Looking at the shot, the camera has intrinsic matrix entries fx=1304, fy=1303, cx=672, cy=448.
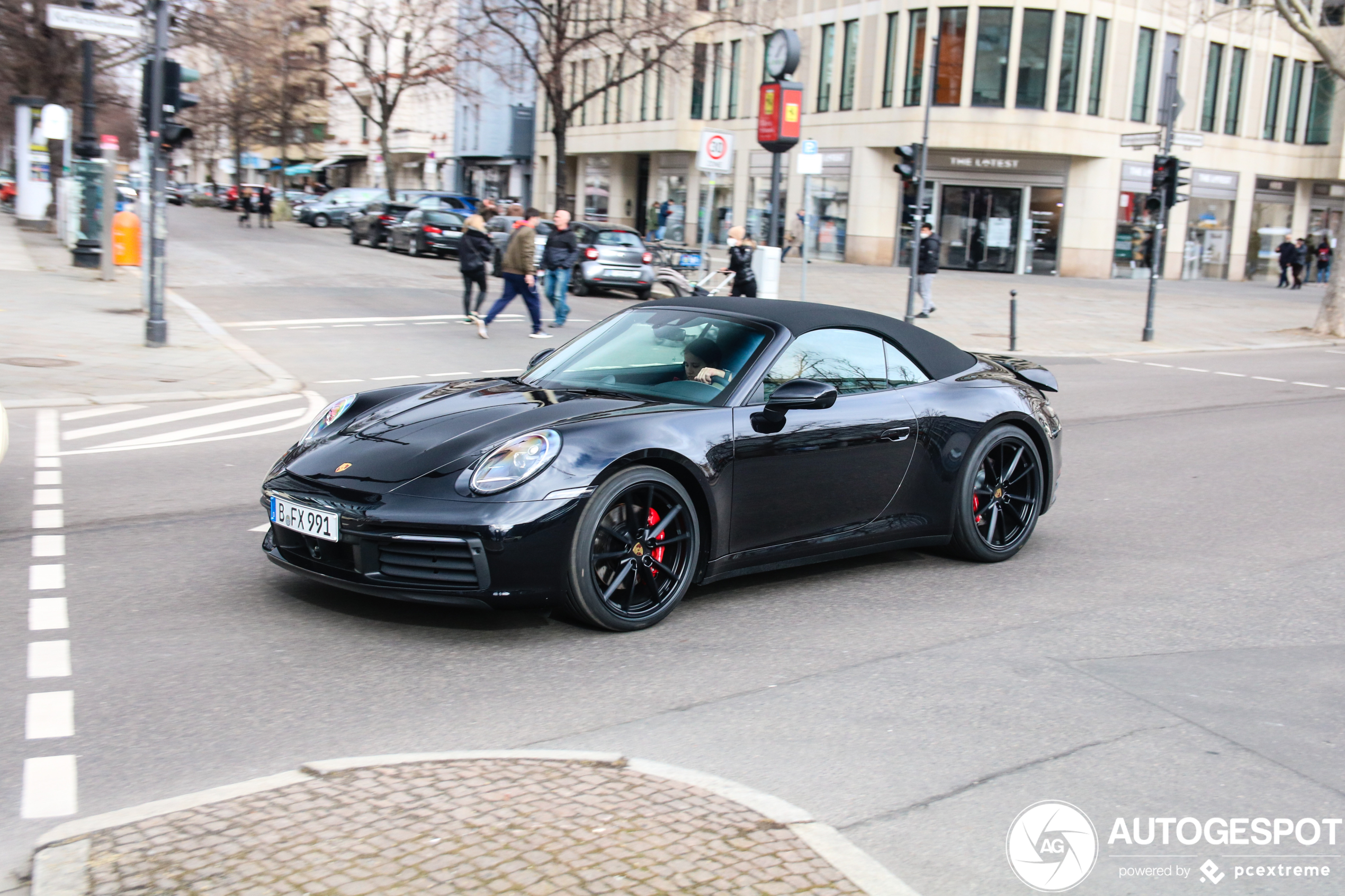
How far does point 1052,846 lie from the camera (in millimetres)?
3533

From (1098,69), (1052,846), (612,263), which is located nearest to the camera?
(1052,846)

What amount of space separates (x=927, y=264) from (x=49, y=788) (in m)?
23.1

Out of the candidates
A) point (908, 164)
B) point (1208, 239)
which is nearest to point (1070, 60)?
point (1208, 239)

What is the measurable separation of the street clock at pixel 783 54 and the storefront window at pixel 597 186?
4046 cm

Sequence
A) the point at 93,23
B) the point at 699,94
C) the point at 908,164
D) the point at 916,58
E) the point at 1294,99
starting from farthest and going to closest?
the point at 699,94 → the point at 1294,99 → the point at 916,58 → the point at 908,164 → the point at 93,23

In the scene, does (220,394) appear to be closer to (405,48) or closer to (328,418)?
(328,418)

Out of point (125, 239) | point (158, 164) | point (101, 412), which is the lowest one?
point (101, 412)

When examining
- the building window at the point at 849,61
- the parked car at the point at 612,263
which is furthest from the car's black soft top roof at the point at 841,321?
the building window at the point at 849,61

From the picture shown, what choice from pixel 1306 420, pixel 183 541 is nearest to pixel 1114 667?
pixel 183 541

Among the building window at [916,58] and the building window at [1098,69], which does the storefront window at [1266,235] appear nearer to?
the building window at [1098,69]

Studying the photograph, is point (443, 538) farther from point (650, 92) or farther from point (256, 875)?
point (650, 92)

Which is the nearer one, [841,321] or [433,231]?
[841,321]

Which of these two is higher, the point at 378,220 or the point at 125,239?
the point at 378,220

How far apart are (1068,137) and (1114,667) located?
4065cm
